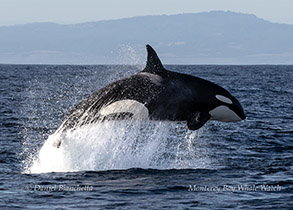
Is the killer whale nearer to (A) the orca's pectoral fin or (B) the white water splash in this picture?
(A) the orca's pectoral fin

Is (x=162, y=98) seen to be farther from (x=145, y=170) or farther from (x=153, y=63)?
(x=145, y=170)

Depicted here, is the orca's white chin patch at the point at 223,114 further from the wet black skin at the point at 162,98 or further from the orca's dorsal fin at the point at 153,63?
the orca's dorsal fin at the point at 153,63

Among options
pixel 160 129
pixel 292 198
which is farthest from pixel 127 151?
pixel 292 198

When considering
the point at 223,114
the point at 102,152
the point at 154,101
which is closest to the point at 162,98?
the point at 154,101

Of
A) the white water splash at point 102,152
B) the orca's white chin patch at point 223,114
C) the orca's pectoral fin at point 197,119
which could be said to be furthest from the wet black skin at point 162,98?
the white water splash at point 102,152

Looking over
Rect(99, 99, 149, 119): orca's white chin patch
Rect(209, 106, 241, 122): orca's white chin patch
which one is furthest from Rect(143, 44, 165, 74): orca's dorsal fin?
Rect(209, 106, 241, 122): orca's white chin patch

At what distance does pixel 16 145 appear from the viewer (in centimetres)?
2128

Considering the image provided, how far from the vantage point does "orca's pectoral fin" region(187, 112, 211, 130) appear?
15.7 metres

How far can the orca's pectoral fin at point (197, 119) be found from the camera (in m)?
15.7

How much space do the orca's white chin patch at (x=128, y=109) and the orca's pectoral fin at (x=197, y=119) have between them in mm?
1058

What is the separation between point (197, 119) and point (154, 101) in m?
1.13

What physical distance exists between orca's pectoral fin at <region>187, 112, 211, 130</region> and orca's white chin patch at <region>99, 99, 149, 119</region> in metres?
1.06

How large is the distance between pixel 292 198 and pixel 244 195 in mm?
979

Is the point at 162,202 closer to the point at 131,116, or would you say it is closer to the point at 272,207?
the point at 272,207
